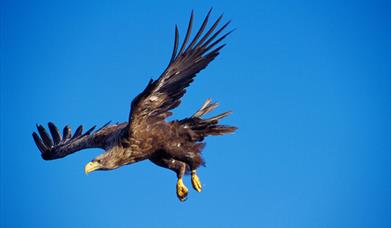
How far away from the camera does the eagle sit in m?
9.16

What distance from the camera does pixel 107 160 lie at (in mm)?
9281

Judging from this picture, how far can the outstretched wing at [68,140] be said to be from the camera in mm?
10781

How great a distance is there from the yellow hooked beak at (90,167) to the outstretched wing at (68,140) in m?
0.83

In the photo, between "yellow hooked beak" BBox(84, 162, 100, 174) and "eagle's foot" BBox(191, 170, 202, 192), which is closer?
"yellow hooked beak" BBox(84, 162, 100, 174)

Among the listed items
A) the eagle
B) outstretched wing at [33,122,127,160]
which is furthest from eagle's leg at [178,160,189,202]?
outstretched wing at [33,122,127,160]

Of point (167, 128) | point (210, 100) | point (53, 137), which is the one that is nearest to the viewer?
point (167, 128)

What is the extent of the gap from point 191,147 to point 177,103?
3.06 feet

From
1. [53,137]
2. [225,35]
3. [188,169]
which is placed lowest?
[188,169]

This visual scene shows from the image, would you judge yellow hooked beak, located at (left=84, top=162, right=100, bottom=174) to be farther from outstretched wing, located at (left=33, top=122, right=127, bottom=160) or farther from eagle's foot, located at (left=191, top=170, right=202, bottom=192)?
eagle's foot, located at (left=191, top=170, right=202, bottom=192)

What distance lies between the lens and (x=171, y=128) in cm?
972

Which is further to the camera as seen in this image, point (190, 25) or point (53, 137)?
point (53, 137)

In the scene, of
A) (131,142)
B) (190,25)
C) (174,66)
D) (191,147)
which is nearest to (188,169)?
(191,147)

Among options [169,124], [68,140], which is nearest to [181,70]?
[169,124]

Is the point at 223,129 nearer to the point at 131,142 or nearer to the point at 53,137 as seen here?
the point at 131,142
